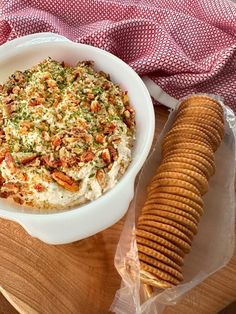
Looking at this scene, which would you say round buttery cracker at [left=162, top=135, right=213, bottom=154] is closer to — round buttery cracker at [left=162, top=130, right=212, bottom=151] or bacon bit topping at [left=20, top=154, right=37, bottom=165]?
round buttery cracker at [left=162, top=130, right=212, bottom=151]

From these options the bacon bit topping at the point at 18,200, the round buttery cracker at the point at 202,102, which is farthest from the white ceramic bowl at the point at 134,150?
the round buttery cracker at the point at 202,102

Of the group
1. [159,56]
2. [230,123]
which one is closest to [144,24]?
[159,56]

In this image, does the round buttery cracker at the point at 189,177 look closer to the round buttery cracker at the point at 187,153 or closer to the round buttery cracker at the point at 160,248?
the round buttery cracker at the point at 187,153

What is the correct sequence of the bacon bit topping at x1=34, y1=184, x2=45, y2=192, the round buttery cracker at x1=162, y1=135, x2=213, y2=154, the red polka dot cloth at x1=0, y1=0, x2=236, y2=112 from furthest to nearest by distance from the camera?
the red polka dot cloth at x1=0, y1=0, x2=236, y2=112, the round buttery cracker at x1=162, y1=135, x2=213, y2=154, the bacon bit topping at x1=34, y1=184, x2=45, y2=192

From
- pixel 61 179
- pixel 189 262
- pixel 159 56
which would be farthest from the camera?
pixel 159 56

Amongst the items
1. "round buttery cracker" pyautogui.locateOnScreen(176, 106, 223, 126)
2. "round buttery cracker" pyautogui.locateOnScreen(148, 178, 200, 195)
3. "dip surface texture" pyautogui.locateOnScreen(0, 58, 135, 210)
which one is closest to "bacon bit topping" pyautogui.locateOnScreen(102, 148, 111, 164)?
"dip surface texture" pyautogui.locateOnScreen(0, 58, 135, 210)

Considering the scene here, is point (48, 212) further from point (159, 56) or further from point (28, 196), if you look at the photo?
point (159, 56)
